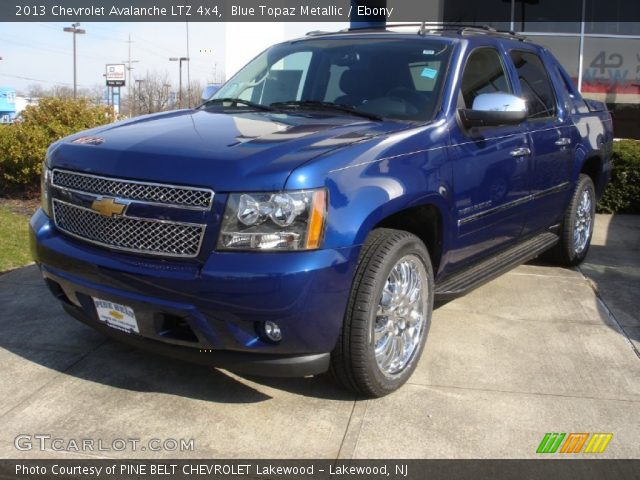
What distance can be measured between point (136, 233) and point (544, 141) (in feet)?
10.6

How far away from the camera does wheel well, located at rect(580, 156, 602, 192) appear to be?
6.14m

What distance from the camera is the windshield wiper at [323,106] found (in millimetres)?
3913

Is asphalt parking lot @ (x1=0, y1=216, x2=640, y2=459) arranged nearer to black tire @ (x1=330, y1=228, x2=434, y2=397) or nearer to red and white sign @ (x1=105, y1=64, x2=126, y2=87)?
black tire @ (x1=330, y1=228, x2=434, y2=397)

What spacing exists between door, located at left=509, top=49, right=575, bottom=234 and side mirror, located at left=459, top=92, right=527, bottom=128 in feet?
2.71

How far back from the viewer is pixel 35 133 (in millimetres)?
8719

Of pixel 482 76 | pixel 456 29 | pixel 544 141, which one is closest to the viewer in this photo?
pixel 482 76

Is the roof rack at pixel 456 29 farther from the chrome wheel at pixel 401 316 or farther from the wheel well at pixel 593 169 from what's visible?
the chrome wheel at pixel 401 316

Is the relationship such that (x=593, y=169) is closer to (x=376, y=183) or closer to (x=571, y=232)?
(x=571, y=232)

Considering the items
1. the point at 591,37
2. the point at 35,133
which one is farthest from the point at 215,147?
the point at 591,37

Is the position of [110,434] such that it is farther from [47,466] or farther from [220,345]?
[220,345]

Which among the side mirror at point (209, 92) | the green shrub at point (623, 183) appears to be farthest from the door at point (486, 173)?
the green shrub at point (623, 183)

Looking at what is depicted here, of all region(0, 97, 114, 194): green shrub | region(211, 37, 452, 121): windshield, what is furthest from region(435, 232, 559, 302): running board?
region(0, 97, 114, 194): green shrub

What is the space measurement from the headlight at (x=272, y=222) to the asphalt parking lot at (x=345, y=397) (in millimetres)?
954

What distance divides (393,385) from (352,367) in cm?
39
